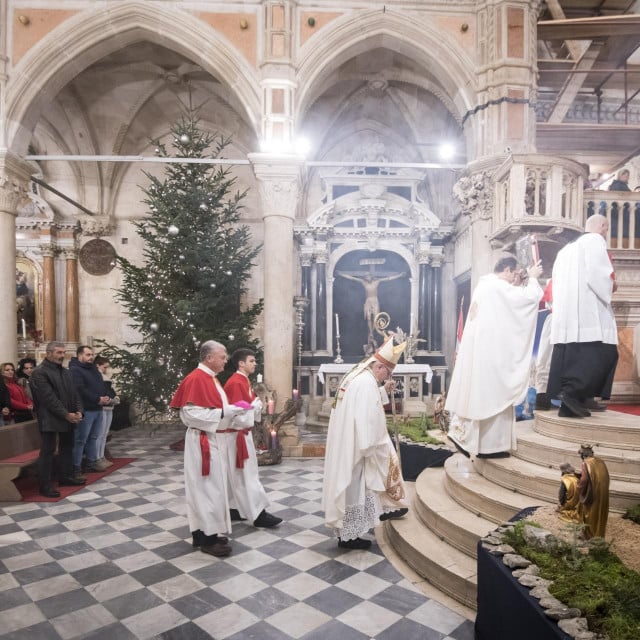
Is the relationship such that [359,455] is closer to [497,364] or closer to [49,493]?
[497,364]

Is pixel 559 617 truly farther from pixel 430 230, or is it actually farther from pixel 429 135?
pixel 429 135

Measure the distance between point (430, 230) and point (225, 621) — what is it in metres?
9.59

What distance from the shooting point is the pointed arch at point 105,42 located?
777 cm

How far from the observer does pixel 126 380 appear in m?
7.77

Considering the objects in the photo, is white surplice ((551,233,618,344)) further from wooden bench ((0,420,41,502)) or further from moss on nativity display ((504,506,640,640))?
wooden bench ((0,420,41,502))

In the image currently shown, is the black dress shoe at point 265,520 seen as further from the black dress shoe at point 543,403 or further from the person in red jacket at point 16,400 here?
the person in red jacket at point 16,400

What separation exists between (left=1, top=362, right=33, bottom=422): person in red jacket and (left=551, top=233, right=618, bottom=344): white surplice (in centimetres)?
696

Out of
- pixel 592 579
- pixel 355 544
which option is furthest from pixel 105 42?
pixel 592 579

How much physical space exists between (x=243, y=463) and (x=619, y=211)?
653 centimetres

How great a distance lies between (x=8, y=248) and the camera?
26.1 ft

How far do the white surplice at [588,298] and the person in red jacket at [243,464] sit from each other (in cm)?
285

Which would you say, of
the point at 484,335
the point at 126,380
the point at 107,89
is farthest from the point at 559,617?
the point at 107,89

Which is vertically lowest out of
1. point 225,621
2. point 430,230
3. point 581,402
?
point 225,621

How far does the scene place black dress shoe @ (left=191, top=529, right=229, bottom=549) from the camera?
12.5 ft
